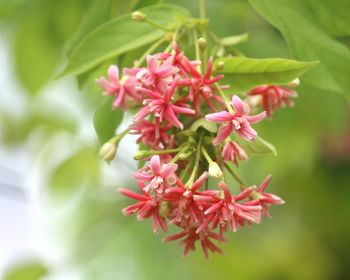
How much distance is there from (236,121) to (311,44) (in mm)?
200

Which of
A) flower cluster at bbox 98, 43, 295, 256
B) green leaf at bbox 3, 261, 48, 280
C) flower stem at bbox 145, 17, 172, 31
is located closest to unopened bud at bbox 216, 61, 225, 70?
flower cluster at bbox 98, 43, 295, 256

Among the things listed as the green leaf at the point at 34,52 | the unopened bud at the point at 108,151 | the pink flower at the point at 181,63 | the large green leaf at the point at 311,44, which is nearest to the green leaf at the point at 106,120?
the unopened bud at the point at 108,151

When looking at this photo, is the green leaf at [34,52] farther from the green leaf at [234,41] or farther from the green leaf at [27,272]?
the green leaf at [234,41]

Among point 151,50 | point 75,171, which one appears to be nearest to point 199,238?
point 151,50

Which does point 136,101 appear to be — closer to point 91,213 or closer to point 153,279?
point 153,279

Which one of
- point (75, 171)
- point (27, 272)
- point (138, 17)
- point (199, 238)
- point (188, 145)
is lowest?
point (27, 272)

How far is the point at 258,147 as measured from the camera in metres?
0.91

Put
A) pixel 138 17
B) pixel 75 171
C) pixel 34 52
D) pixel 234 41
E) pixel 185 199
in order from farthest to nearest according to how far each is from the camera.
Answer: pixel 75 171 < pixel 34 52 < pixel 234 41 < pixel 138 17 < pixel 185 199

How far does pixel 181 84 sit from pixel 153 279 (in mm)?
1058

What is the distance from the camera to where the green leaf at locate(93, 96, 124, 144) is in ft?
3.43

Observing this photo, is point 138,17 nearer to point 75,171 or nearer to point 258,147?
point 258,147

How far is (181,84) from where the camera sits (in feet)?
2.99

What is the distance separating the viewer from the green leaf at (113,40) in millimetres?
1037

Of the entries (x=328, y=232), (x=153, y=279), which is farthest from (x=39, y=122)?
(x=328, y=232)
